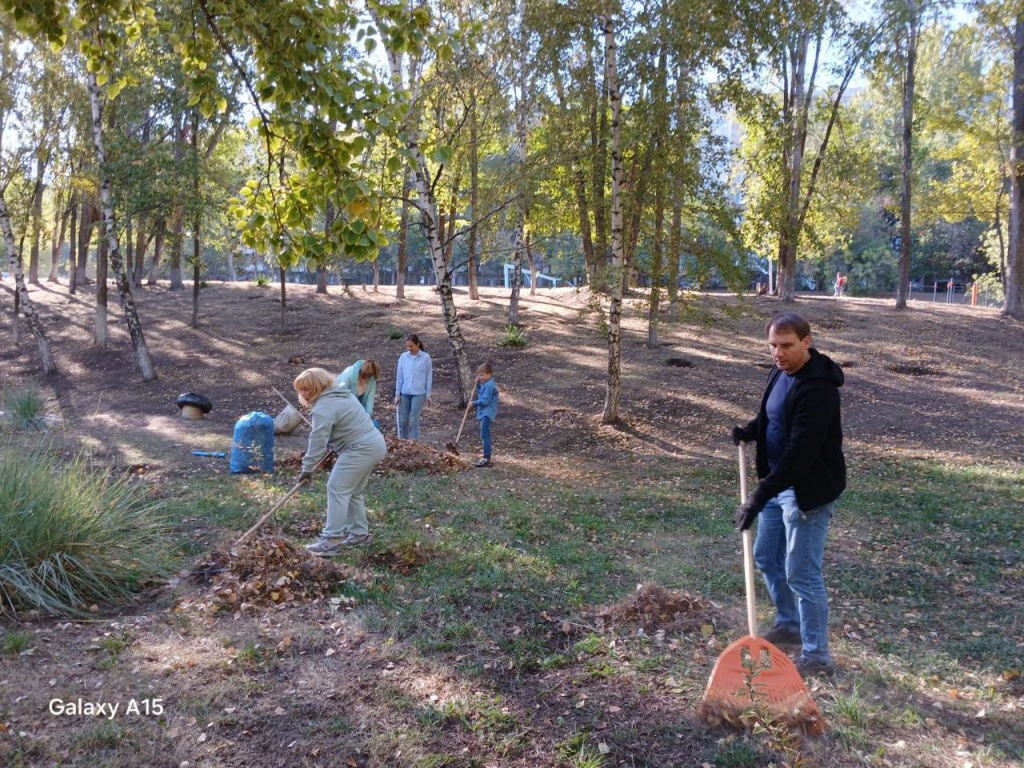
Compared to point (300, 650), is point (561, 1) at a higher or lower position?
higher

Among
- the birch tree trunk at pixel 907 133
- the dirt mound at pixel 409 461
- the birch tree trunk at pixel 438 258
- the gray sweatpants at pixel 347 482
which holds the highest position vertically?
the birch tree trunk at pixel 907 133

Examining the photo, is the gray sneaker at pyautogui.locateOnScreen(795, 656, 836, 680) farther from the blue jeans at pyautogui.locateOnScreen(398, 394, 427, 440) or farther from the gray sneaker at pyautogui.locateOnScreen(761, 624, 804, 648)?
the blue jeans at pyautogui.locateOnScreen(398, 394, 427, 440)

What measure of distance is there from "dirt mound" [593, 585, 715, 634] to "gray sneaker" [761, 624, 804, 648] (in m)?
0.42

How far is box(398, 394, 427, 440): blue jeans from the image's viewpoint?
A: 11.3 m

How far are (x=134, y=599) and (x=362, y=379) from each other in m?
4.37

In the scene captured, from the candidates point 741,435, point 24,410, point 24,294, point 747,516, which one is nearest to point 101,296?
point 24,294

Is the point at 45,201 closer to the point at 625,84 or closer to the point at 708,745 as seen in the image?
the point at 625,84

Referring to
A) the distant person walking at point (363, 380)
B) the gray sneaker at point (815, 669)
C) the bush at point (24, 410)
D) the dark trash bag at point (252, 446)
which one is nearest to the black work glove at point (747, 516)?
the gray sneaker at point (815, 669)

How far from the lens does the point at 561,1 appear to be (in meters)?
11.9

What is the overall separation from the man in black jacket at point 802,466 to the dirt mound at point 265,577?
2793 millimetres

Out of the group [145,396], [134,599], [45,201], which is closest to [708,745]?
[134,599]

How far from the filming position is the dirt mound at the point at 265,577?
5.06 m

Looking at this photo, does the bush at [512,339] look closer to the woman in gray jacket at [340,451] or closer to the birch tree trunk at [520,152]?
the birch tree trunk at [520,152]

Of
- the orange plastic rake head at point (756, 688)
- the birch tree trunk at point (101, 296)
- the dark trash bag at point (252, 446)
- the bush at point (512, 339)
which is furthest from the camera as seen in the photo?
the birch tree trunk at point (101, 296)
